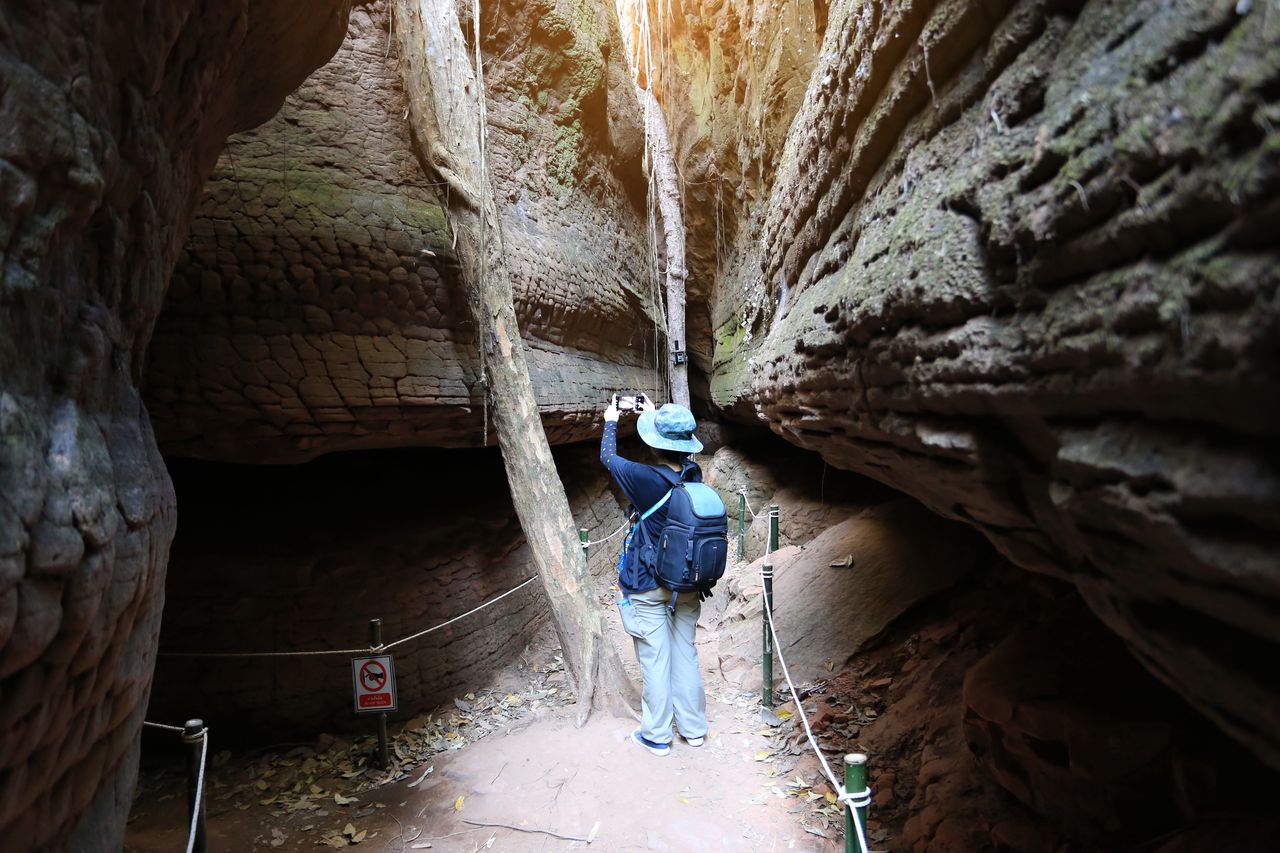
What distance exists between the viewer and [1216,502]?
90 centimetres

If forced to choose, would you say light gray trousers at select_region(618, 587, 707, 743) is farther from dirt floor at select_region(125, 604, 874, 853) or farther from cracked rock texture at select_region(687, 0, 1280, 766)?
cracked rock texture at select_region(687, 0, 1280, 766)

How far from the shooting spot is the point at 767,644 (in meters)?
4.35

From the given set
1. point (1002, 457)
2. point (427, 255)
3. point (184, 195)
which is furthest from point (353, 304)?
point (1002, 457)

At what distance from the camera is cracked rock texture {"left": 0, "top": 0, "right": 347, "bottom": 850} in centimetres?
132

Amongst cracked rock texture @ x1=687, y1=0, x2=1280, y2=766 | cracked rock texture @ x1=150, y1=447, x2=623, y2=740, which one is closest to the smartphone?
cracked rock texture @ x1=687, y1=0, x2=1280, y2=766

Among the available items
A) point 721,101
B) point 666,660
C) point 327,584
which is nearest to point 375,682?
point 327,584

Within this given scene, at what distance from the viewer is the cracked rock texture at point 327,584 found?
5051 mm

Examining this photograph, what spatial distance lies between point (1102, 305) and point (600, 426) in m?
7.14

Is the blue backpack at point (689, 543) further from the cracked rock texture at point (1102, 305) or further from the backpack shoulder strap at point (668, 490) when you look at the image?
the cracked rock texture at point (1102, 305)

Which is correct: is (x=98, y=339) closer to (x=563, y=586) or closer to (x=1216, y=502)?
(x=1216, y=502)

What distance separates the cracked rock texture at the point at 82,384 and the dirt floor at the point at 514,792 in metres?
2.15

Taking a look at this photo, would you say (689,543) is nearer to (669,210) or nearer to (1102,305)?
(1102,305)

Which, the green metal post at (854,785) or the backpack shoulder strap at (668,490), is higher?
the backpack shoulder strap at (668,490)

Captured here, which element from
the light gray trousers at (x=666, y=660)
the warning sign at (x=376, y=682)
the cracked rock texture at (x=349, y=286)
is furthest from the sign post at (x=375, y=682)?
the light gray trousers at (x=666, y=660)
